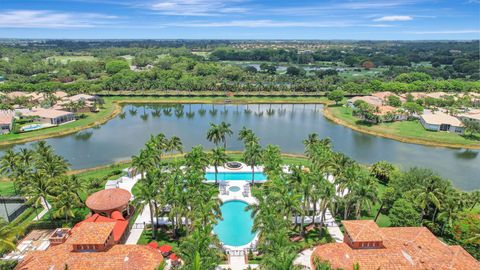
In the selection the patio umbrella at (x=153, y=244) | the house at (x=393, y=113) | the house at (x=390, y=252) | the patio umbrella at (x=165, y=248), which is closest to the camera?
the house at (x=390, y=252)

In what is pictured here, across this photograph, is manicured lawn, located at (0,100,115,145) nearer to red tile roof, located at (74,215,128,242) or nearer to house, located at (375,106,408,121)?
red tile roof, located at (74,215,128,242)

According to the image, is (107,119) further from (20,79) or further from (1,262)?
(20,79)

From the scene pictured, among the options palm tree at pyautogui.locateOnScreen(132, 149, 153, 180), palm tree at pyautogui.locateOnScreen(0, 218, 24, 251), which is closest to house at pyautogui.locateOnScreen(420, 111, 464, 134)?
palm tree at pyautogui.locateOnScreen(132, 149, 153, 180)

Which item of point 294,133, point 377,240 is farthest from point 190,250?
point 294,133

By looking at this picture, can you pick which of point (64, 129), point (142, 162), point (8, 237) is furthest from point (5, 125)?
point (8, 237)

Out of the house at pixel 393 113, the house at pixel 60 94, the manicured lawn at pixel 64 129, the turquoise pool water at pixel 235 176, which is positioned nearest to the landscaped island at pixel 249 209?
the turquoise pool water at pixel 235 176

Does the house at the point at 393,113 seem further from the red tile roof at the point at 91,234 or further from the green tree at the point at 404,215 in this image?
the red tile roof at the point at 91,234
